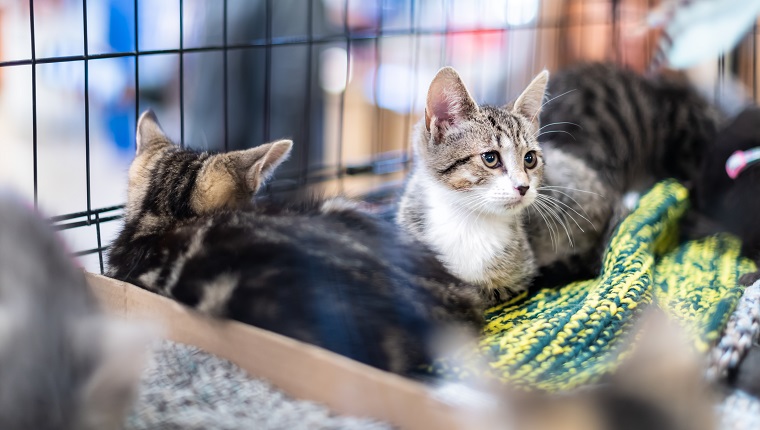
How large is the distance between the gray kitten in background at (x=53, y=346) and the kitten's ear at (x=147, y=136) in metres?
0.49

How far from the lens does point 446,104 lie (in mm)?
1685

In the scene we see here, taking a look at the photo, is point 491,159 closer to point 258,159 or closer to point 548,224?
point 548,224

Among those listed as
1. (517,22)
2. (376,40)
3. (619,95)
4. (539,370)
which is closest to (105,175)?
(376,40)

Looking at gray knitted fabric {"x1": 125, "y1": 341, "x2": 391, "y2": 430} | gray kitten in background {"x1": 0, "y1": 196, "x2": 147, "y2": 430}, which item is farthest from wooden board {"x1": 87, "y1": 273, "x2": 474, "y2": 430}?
gray kitten in background {"x1": 0, "y1": 196, "x2": 147, "y2": 430}

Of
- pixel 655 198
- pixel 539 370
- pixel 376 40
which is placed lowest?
pixel 539 370

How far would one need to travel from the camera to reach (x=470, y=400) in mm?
1080

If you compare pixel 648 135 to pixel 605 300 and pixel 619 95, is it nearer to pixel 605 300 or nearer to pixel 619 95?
pixel 619 95

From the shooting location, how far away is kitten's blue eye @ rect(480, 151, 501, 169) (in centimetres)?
165

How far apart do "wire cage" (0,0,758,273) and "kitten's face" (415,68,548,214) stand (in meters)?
0.59

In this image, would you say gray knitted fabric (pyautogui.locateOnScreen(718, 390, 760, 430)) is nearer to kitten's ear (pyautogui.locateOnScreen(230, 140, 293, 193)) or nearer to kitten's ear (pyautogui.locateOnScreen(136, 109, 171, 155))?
kitten's ear (pyautogui.locateOnScreen(230, 140, 293, 193))

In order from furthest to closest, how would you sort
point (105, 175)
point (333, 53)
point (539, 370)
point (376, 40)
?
point (333, 53), point (105, 175), point (376, 40), point (539, 370)

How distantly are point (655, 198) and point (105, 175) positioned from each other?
193 centimetres

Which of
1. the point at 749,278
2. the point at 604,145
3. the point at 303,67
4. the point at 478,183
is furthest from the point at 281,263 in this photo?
the point at 303,67

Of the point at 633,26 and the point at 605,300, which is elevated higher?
the point at 633,26
